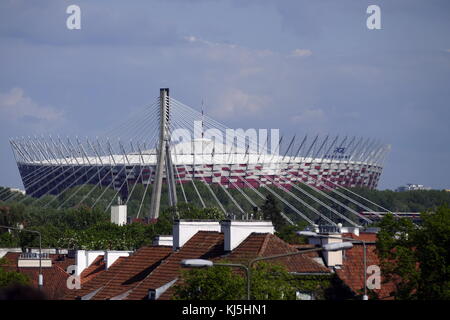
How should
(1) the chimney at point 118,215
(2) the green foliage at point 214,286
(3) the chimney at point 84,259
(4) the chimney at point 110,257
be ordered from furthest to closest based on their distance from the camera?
(1) the chimney at point 118,215
(3) the chimney at point 84,259
(4) the chimney at point 110,257
(2) the green foliage at point 214,286

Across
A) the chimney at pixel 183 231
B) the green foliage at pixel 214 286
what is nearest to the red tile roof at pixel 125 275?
the chimney at pixel 183 231

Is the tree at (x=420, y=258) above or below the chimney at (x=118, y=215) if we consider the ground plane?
above

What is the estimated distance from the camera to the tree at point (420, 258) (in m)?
29.9

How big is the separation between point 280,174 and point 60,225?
77.7 metres

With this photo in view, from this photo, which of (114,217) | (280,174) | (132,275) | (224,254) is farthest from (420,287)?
(280,174)

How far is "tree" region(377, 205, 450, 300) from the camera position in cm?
2988

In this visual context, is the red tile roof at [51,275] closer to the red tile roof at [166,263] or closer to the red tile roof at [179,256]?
the red tile roof at [166,263]

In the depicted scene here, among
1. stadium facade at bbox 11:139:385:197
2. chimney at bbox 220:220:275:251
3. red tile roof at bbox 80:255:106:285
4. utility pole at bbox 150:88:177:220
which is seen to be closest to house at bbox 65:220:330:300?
chimney at bbox 220:220:275:251

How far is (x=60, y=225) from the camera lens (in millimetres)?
115688

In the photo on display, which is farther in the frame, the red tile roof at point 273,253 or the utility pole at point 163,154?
the utility pole at point 163,154

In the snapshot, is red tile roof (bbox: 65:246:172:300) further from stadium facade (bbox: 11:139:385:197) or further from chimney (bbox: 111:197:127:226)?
stadium facade (bbox: 11:139:385:197)

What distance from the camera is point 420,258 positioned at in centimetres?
3097

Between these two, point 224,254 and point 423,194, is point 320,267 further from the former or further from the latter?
point 423,194

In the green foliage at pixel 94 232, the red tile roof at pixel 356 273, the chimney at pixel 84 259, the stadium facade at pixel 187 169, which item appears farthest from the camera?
the stadium facade at pixel 187 169
